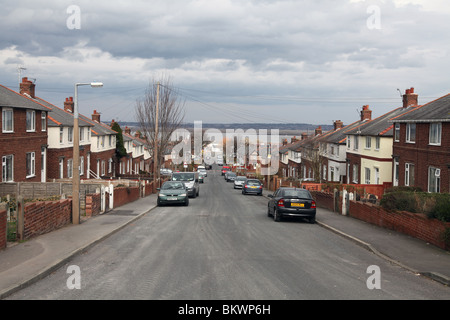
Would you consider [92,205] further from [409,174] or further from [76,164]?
[409,174]

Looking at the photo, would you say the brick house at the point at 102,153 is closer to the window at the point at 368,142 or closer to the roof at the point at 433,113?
the window at the point at 368,142

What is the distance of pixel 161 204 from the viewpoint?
26719mm

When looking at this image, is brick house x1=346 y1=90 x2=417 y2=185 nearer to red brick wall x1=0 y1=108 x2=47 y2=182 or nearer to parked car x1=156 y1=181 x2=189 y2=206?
parked car x1=156 y1=181 x2=189 y2=206

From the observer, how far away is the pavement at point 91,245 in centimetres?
893

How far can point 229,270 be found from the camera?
949cm

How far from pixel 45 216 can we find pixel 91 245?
2348mm

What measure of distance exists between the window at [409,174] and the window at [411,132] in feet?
5.17

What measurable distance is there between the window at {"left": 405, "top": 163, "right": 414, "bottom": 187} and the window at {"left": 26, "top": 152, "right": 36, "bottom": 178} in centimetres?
2405

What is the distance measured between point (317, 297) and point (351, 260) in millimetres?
3966

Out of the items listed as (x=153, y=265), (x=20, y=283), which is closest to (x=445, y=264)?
(x=153, y=265)

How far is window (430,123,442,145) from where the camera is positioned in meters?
24.9

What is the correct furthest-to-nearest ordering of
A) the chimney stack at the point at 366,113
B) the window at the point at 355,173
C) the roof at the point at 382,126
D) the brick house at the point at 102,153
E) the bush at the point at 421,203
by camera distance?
1. the chimney stack at the point at 366,113
2. the brick house at the point at 102,153
3. the window at the point at 355,173
4. the roof at the point at 382,126
5. the bush at the point at 421,203

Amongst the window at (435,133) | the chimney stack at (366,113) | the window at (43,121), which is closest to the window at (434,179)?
the window at (435,133)

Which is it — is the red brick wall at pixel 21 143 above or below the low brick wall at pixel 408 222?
above
